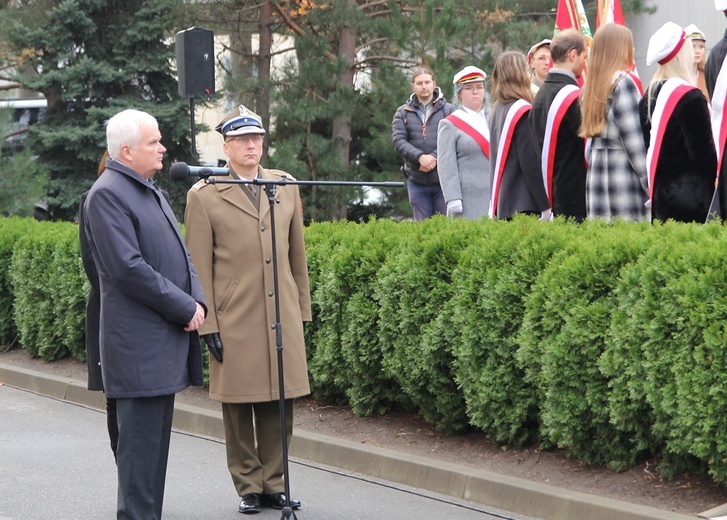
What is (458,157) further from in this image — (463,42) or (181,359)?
(463,42)

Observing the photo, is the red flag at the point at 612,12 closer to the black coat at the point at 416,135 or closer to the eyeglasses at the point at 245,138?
the black coat at the point at 416,135

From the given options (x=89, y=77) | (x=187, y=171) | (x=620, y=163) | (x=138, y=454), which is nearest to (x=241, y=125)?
(x=187, y=171)

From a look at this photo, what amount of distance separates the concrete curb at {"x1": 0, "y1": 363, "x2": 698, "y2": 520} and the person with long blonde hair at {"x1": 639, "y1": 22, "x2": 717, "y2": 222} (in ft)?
7.22

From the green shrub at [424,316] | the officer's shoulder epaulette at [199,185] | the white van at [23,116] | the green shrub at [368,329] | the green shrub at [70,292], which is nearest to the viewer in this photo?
the officer's shoulder epaulette at [199,185]

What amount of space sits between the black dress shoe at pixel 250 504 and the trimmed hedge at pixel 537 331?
144cm

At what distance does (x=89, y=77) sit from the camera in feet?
71.8

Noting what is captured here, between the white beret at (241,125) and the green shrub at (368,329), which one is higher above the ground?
the white beret at (241,125)

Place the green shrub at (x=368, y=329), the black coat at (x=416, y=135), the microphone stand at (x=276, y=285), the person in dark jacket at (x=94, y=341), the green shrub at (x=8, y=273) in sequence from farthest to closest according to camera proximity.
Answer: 1. the green shrub at (x=8, y=273)
2. the black coat at (x=416, y=135)
3. the green shrub at (x=368, y=329)
4. the person in dark jacket at (x=94, y=341)
5. the microphone stand at (x=276, y=285)

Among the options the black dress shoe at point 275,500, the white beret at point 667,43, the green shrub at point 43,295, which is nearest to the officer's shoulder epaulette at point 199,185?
the black dress shoe at point 275,500

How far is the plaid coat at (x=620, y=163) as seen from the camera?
7.61m

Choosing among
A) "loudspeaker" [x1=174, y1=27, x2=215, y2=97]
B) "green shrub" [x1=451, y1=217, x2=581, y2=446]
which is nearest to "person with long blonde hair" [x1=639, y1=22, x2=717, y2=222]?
"green shrub" [x1=451, y1=217, x2=581, y2=446]

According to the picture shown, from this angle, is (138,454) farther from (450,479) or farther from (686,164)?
(686,164)

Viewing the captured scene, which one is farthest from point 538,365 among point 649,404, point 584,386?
point 649,404

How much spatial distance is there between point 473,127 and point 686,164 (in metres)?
3.15
